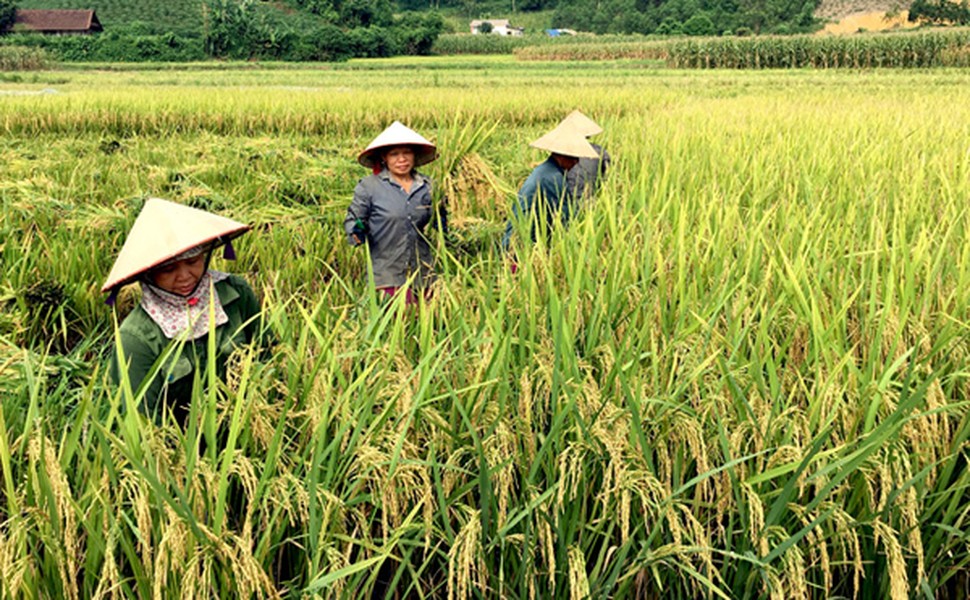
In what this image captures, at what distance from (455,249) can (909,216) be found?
6.80ft

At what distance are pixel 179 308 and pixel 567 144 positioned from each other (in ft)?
→ 7.18

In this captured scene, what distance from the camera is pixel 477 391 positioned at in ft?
5.11

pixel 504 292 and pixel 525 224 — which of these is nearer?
pixel 504 292

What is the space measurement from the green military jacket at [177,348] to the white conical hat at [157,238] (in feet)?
0.46

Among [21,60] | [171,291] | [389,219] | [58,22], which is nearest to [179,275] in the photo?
[171,291]

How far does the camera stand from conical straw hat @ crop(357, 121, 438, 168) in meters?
3.30

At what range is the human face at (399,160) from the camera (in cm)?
342

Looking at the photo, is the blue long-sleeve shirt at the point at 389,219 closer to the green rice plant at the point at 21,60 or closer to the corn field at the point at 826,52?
the corn field at the point at 826,52

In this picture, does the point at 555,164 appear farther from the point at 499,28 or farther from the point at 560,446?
the point at 499,28

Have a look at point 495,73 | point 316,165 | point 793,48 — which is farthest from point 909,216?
point 793,48

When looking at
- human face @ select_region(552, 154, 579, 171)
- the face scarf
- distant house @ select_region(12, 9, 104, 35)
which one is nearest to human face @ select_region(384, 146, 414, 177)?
human face @ select_region(552, 154, 579, 171)

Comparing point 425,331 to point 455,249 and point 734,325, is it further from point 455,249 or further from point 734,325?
point 455,249

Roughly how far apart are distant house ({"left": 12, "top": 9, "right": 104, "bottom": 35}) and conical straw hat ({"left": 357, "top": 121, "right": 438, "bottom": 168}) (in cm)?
5625

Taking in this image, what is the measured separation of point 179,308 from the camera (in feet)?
6.47
